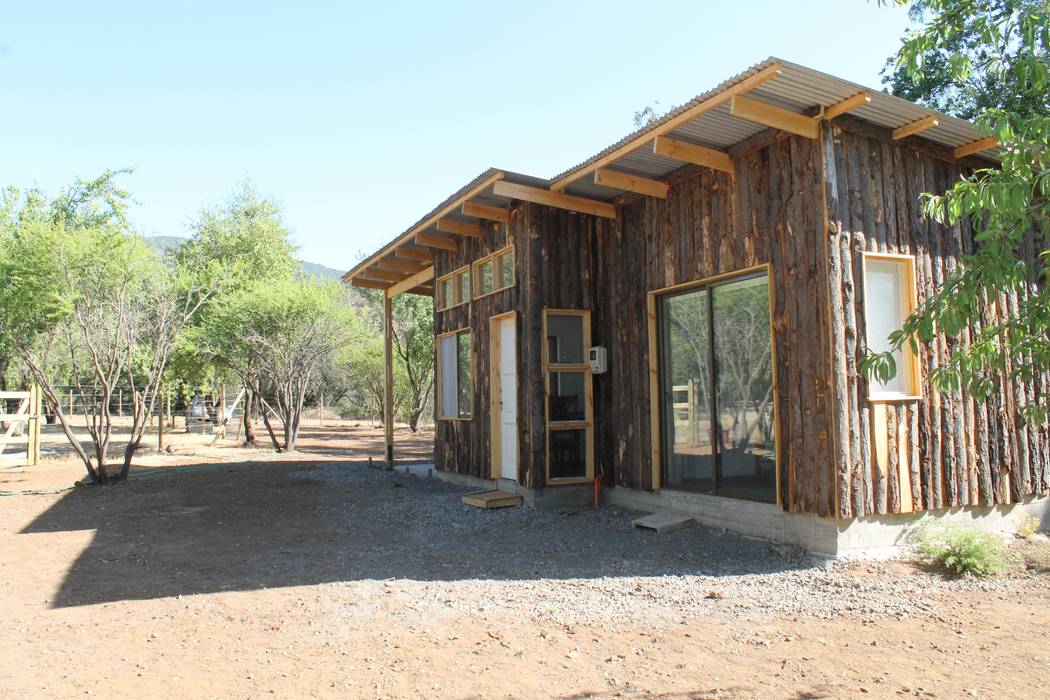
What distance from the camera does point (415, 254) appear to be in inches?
473

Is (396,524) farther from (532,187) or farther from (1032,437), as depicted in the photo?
(1032,437)

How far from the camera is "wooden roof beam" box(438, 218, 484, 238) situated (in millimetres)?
9930

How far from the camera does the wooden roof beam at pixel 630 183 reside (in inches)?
283

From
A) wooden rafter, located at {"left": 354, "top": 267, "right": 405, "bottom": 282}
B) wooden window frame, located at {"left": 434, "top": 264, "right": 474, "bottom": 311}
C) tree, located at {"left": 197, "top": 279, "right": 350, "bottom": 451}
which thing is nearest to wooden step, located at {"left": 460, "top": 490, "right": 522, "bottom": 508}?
wooden window frame, located at {"left": 434, "top": 264, "right": 474, "bottom": 311}

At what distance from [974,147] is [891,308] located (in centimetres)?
178

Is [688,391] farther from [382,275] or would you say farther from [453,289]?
[382,275]

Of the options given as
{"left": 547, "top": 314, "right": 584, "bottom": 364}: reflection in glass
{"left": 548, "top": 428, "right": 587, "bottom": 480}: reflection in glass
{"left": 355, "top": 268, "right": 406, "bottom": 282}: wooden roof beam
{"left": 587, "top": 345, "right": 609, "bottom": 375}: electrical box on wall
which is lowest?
{"left": 548, "top": 428, "right": 587, "bottom": 480}: reflection in glass

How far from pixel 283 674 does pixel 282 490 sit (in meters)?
7.42

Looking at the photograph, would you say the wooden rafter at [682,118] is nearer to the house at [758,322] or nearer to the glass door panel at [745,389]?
the house at [758,322]

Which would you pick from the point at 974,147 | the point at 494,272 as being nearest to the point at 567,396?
the point at 494,272

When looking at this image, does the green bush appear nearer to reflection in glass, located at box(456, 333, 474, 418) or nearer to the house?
the house

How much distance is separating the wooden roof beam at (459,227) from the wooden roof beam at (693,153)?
389 cm

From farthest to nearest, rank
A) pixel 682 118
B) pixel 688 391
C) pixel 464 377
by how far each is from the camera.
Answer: pixel 464 377
pixel 688 391
pixel 682 118

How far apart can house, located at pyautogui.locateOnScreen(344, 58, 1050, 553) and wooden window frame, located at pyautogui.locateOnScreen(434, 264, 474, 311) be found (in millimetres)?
1609
